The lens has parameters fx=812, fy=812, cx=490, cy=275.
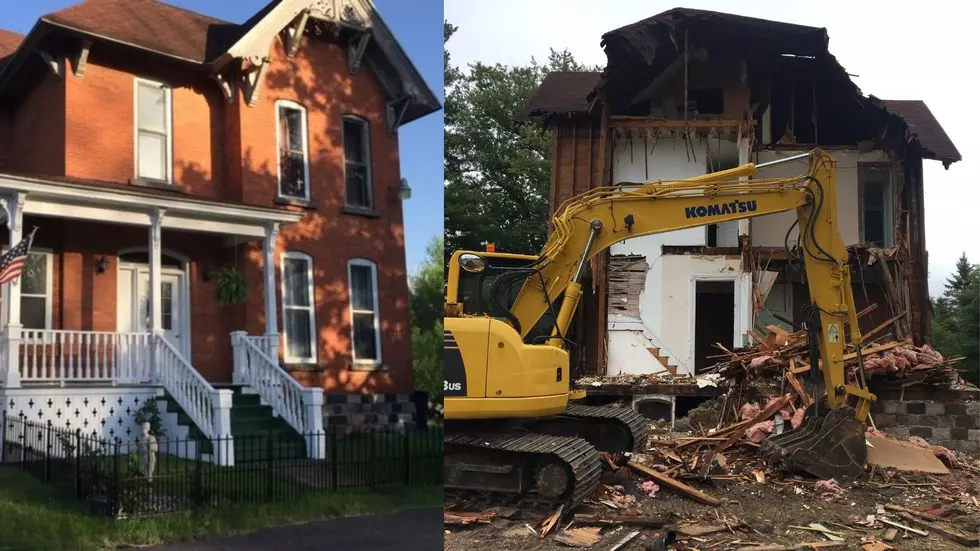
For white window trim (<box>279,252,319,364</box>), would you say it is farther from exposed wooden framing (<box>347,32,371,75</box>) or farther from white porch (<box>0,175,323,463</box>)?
exposed wooden framing (<box>347,32,371,75</box>)

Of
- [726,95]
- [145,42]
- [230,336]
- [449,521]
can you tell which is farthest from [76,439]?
[726,95]

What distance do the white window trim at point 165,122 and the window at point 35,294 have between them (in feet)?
0.66

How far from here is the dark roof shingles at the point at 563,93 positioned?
31.4 feet

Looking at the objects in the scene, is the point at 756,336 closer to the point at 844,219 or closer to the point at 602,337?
the point at 602,337

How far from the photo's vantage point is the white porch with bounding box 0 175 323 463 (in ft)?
4.08

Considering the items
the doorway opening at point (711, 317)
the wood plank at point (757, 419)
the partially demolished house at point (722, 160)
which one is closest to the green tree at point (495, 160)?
the partially demolished house at point (722, 160)

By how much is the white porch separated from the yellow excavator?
3.12m

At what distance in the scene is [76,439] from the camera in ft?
4.10

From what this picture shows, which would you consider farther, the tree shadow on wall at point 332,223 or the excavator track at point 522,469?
the excavator track at point 522,469

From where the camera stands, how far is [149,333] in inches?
53.4

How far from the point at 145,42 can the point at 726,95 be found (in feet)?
36.8

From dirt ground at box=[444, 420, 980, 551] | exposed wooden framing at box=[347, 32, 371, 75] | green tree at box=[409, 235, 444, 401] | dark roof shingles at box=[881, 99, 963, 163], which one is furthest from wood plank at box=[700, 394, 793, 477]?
exposed wooden framing at box=[347, 32, 371, 75]

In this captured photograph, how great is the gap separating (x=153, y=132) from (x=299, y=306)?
0.39m

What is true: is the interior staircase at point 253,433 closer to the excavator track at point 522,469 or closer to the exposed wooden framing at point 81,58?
the exposed wooden framing at point 81,58
